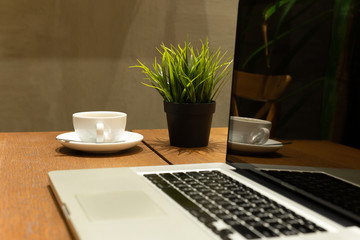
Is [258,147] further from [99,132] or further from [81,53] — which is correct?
[81,53]

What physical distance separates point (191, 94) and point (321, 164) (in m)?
0.52

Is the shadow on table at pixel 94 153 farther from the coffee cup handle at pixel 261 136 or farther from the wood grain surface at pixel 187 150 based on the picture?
the coffee cup handle at pixel 261 136

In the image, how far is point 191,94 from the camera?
1072mm

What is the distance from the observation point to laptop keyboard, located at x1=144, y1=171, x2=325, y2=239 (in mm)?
476

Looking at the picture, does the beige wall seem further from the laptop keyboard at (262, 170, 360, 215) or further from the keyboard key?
the keyboard key

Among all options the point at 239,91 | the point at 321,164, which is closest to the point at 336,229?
the point at 321,164

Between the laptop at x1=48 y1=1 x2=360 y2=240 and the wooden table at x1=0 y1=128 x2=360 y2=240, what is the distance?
0.02m

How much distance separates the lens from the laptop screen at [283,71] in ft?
1.92

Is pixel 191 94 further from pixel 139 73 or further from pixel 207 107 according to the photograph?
pixel 139 73

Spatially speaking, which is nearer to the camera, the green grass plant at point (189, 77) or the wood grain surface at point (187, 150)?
the wood grain surface at point (187, 150)

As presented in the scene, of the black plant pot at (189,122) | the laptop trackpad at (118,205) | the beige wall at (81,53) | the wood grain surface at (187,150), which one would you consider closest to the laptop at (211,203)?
the laptop trackpad at (118,205)

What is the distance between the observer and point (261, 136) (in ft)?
2.45

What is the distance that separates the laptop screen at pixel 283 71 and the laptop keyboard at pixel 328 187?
0.19 feet

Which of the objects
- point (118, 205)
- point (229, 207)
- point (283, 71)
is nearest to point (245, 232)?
point (229, 207)
